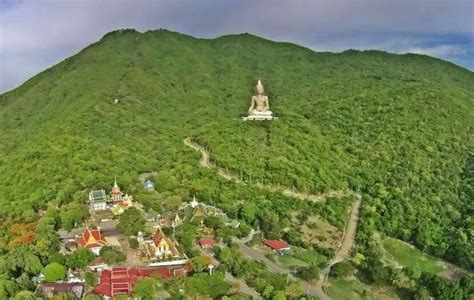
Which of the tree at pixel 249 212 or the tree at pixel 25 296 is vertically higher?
the tree at pixel 249 212

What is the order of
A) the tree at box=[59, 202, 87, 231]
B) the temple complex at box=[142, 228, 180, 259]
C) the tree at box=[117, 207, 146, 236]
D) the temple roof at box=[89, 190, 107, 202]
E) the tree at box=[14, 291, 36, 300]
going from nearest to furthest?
1. the tree at box=[14, 291, 36, 300]
2. the temple complex at box=[142, 228, 180, 259]
3. the tree at box=[117, 207, 146, 236]
4. the tree at box=[59, 202, 87, 231]
5. the temple roof at box=[89, 190, 107, 202]

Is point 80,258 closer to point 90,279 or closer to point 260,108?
point 90,279

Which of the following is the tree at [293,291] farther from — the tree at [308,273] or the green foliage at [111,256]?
the green foliage at [111,256]

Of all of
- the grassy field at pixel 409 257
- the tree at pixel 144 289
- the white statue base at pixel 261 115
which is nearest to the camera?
the tree at pixel 144 289

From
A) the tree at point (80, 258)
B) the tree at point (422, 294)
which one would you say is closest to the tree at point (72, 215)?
the tree at point (80, 258)

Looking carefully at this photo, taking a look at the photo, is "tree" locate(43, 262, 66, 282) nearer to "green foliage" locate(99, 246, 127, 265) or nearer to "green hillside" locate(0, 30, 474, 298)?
"green foliage" locate(99, 246, 127, 265)

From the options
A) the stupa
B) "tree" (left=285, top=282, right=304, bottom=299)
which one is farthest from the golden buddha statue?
"tree" (left=285, top=282, right=304, bottom=299)
